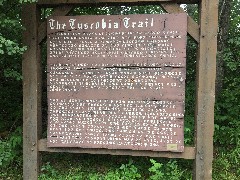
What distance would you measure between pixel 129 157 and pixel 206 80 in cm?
163

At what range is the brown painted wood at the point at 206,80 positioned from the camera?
3.94 m

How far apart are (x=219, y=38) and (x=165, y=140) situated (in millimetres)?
2303

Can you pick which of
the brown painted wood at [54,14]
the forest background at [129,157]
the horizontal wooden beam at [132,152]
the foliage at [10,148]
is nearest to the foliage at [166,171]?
the forest background at [129,157]

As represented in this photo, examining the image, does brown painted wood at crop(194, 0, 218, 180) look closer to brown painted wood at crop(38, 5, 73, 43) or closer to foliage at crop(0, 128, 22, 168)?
brown painted wood at crop(38, 5, 73, 43)

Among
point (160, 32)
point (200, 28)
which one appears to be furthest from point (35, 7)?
point (200, 28)

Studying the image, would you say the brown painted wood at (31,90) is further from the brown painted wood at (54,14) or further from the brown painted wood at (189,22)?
the brown painted wood at (189,22)

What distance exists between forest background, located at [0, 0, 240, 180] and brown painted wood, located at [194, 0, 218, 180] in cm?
51

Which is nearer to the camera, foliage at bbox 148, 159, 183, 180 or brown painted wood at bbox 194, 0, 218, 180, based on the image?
brown painted wood at bbox 194, 0, 218, 180

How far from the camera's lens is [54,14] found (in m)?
4.21

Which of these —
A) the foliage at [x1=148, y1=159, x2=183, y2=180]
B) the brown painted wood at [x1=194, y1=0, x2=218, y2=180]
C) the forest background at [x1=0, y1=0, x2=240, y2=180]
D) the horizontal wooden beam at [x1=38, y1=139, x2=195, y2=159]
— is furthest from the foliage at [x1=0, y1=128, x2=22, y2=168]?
the brown painted wood at [x1=194, y1=0, x2=218, y2=180]

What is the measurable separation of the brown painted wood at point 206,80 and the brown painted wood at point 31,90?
2085 millimetres

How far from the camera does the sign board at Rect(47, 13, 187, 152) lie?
157 inches

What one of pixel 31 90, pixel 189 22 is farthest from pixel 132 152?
pixel 189 22

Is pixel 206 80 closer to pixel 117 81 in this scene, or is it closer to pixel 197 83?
pixel 197 83
